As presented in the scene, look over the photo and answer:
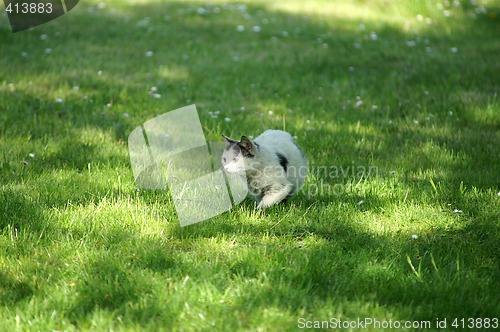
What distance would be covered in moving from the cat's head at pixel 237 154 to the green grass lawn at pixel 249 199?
0.31 m

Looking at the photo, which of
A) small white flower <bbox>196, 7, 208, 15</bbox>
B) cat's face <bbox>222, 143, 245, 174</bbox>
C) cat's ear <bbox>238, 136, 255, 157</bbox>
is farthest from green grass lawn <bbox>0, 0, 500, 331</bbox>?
small white flower <bbox>196, 7, 208, 15</bbox>

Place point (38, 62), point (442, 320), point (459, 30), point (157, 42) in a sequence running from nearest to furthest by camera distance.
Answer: point (442, 320), point (38, 62), point (157, 42), point (459, 30)

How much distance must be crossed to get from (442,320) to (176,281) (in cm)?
139

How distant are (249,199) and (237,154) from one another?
500mm

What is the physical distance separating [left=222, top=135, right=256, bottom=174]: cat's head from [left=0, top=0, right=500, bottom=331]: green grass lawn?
1.01 ft

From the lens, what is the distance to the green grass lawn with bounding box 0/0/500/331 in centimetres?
298

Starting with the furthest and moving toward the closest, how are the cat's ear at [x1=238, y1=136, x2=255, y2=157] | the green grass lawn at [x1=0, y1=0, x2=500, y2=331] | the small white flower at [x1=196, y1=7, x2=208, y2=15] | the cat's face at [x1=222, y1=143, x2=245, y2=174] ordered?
the small white flower at [x1=196, y1=7, x2=208, y2=15] → the cat's face at [x1=222, y1=143, x2=245, y2=174] → the cat's ear at [x1=238, y1=136, x2=255, y2=157] → the green grass lawn at [x1=0, y1=0, x2=500, y2=331]

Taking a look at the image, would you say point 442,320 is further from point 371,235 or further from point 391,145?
point 391,145

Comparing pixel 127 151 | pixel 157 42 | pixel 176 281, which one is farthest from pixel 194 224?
→ pixel 157 42

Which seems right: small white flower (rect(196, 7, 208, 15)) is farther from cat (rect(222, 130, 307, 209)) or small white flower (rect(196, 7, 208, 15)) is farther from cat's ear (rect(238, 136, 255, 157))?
cat's ear (rect(238, 136, 255, 157))

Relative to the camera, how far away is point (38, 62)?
7383 millimetres

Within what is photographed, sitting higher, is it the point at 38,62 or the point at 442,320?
the point at 442,320

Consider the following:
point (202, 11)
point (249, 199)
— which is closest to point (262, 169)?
point (249, 199)

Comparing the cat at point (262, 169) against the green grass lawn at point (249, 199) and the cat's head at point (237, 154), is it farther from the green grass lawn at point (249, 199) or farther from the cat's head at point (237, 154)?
the green grass lawn at point (249, 199)
